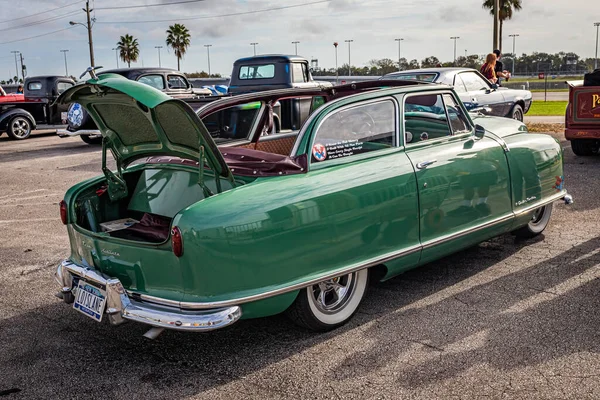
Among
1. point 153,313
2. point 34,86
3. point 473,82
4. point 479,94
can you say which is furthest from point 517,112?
point 34,86

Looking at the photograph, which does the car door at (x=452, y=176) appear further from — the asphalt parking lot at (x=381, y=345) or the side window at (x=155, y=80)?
the side window at (x=155, y=80)

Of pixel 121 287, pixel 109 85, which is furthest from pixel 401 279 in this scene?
pixel 109 85

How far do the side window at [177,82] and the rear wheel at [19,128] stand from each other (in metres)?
4.66

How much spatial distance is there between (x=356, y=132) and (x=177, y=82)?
13.1 meters

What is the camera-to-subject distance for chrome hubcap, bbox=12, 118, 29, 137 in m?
18.0

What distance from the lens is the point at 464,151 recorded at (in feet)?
16.4

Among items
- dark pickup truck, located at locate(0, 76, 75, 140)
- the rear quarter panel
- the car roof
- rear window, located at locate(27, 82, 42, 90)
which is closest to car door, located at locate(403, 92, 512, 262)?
the rear quarter panel

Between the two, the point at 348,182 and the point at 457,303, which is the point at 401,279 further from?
the point at 348,182

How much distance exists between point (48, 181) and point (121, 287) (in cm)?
772

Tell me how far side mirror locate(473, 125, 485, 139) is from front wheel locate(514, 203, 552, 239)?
42.5 inches

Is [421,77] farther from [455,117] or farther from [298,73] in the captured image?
[455,117]

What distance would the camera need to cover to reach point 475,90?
1288 centimetres

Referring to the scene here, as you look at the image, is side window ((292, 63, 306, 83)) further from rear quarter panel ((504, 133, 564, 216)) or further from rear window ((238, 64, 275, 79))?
rear quarter panel ((504, 133, 564, 216))

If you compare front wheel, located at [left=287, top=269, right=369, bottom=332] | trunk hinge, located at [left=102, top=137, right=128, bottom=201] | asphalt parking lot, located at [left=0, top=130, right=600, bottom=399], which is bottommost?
asphalt parking lot, located at [left=0, top=130, right=600, bottom=399]
